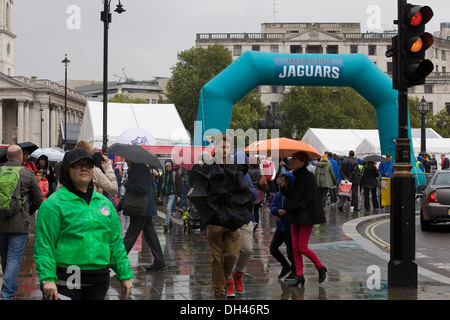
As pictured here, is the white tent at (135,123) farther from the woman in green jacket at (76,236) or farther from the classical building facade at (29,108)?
→ the classical building facade at (29,108)

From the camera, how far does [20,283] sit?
8133 mm

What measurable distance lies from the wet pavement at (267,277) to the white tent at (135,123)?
484 inches

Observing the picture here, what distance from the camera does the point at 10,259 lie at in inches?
275

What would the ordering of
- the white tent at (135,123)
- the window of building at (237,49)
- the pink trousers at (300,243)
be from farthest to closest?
the window of building at (237,49) < the white tent at (135,123) < the pink trousers at (300,243)

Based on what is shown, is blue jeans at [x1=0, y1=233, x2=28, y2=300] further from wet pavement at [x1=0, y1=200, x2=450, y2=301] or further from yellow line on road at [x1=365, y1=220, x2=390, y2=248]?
yellow line on road at [x1=365, y1=220, x2=390, y2=248]

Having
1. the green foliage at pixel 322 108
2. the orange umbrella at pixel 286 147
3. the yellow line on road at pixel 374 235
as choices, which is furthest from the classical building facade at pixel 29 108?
the orange umbrella at pixel 286 147

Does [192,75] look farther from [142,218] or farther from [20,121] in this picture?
[142,218]

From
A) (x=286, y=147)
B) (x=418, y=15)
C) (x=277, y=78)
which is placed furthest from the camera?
(x=277, y=78)

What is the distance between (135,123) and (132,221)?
670 inches

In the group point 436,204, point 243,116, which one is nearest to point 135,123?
point 436,204

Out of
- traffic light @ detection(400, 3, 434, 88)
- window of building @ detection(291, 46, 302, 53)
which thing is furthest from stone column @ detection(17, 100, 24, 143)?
traffic light @ detection(400, 3, 434, 88)

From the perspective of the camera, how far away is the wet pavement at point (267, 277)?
745cm

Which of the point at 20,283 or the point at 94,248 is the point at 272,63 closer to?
the point at 20,283
